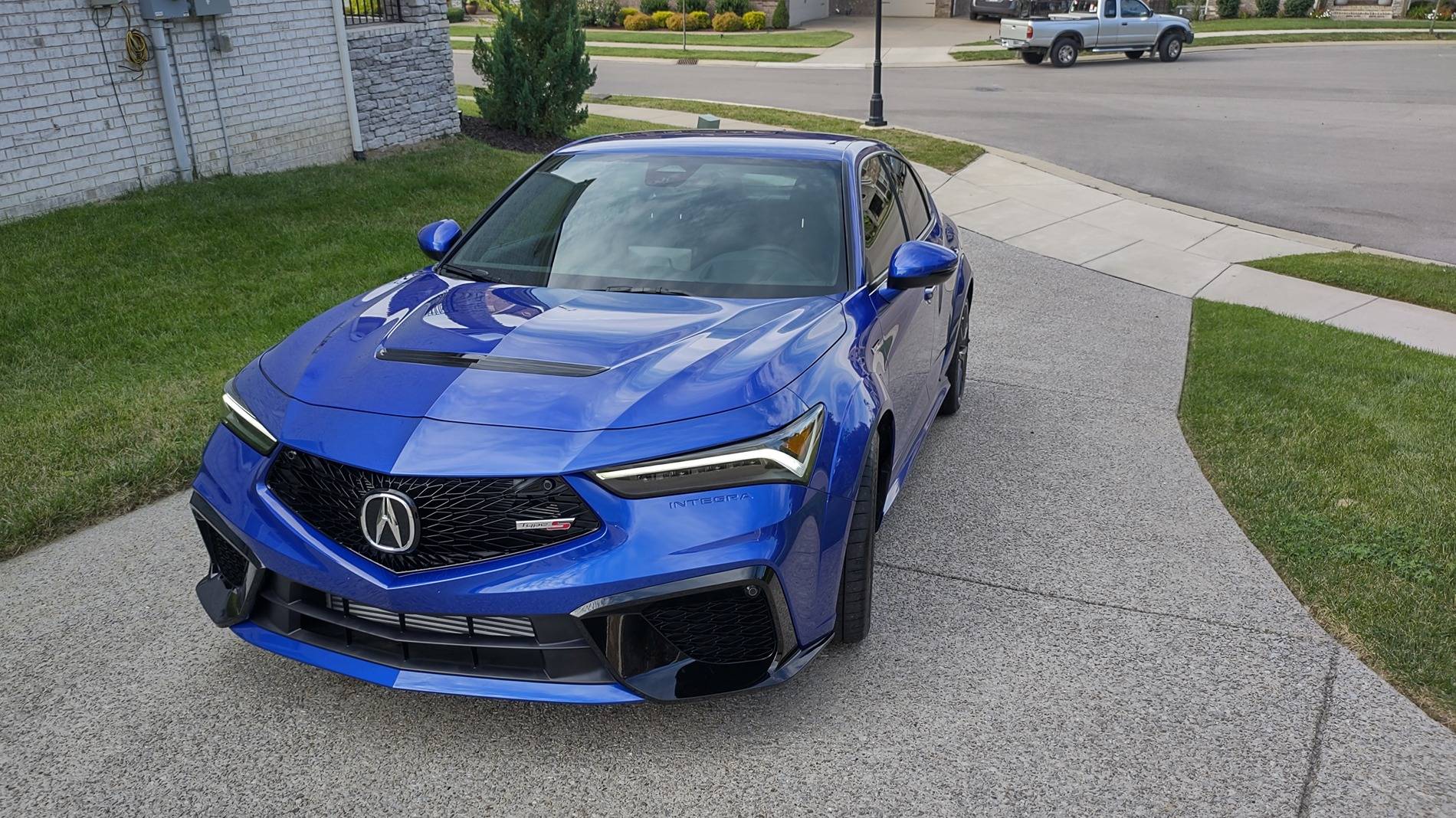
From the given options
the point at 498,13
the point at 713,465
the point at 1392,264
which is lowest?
the point at 1392,264

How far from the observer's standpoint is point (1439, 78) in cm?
2680

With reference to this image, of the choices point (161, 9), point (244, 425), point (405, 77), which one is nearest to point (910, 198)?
point (244, 425)

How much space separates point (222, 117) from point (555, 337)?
30.3ft

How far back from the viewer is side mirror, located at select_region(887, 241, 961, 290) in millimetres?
4312

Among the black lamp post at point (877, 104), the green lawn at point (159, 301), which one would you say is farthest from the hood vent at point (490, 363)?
the black lamp post at point (877, 104)

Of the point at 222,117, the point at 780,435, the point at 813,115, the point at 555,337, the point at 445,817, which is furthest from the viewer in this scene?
the point at 813,115

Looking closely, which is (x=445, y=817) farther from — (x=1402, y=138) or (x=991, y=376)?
(x=1402, y=138)

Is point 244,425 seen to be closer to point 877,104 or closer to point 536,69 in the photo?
point 536,69

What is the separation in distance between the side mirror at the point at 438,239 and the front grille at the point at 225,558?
1680 mm

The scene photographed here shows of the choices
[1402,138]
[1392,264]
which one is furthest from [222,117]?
[1402,138]

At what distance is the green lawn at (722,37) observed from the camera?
35.7 m

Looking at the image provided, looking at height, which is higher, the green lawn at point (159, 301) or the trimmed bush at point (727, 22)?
the trimmed bush at point (727, 22)

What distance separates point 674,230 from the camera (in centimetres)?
455

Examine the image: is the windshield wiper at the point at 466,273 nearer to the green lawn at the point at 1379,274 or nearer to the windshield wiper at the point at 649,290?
the windshield wiper at the point at 649,290
